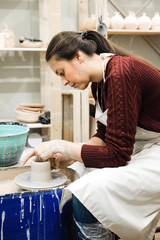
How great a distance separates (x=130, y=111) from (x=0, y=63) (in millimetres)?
2197

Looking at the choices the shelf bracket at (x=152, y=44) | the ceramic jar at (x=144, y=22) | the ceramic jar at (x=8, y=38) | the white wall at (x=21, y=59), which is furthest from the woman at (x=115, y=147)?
the shelf bracket at (x=152, y=44)

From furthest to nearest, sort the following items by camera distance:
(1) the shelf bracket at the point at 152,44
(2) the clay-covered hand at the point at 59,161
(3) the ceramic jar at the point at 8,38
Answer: (1) the shelf bracket at the point at 152,44 < (3) the ceramic jar at the point at 8,38 < (2) the clay-covered hand at the point at 59,161

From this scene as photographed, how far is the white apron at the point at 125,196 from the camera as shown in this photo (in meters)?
0.98

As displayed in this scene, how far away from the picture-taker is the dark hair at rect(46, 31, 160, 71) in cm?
117

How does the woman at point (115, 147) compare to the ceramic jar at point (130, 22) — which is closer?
the woman at point (115, 147)

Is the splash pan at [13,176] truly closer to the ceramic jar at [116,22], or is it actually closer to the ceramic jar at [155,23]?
the ceramic jar at [116,22]

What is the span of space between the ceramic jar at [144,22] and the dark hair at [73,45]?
70.3 inches

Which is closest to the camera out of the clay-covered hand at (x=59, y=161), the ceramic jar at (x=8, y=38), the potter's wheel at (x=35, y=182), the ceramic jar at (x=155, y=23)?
the potter's wheel at (x=35, y=182)

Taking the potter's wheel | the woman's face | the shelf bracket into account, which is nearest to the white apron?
the potter's wheel

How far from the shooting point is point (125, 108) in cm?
106

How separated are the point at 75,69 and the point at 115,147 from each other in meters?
0.36

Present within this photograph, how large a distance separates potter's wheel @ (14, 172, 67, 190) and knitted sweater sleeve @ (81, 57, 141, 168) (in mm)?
144

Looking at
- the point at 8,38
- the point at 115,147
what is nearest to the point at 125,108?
the point at 115,147

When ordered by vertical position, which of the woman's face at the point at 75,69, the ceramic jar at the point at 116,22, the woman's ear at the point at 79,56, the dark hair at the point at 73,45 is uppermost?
the ceramic jar at the point at 116,22
